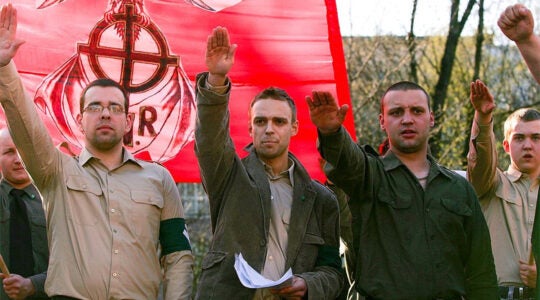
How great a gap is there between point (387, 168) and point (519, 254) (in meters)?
1.42

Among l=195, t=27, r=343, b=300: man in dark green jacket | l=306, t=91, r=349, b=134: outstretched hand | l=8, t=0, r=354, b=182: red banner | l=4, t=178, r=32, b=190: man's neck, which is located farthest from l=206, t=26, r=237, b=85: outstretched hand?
l=4, t=178, r=32, b=190: man's neck

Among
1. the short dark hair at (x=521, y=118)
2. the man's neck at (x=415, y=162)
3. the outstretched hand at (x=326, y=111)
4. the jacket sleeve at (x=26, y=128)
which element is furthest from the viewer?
the short dark hair at (x=521, y=118)

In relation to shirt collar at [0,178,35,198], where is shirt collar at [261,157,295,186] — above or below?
above

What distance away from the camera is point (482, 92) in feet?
18.1

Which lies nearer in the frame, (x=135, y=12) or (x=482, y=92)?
(x=482, y=92)

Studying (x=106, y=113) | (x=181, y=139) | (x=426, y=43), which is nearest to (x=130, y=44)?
(x=181, y=139)

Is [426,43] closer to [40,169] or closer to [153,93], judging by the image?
[153,93]

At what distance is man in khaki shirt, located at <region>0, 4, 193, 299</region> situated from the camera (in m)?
5.02

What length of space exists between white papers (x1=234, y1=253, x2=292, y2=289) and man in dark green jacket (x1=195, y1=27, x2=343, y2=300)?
0.28ft

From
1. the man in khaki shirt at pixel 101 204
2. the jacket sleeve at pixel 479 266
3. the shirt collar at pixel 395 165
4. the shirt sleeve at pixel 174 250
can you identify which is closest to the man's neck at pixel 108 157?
the man in khaki shirt at pixel 101 204

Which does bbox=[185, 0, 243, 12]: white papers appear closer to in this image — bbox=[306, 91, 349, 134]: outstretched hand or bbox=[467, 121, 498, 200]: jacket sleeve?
bbox=[467, 121, 498, 200]: jacket sleeve

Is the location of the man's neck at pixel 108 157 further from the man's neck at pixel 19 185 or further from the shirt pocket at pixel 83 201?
the man's neck at pixel 19 185

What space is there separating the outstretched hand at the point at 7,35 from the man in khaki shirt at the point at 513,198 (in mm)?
2755

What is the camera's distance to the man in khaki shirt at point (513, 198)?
6109mm
